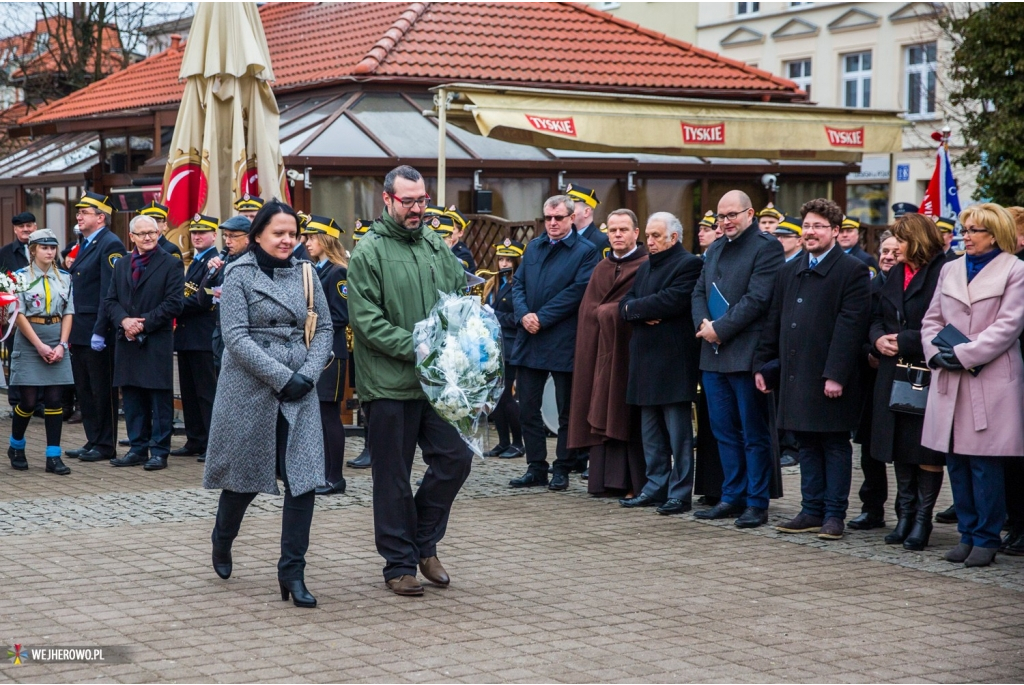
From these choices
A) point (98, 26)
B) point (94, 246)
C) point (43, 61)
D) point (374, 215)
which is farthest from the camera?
point (43, 61)

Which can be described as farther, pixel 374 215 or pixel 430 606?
pixel 374 215

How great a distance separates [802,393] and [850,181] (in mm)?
28343

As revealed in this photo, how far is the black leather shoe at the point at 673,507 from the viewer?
29.3 ft

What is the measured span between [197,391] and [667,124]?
543 centimetres

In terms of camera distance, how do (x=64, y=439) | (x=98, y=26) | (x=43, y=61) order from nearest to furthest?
(x=64, y=439) → (x=98, y=26) → (x=43, y=61)

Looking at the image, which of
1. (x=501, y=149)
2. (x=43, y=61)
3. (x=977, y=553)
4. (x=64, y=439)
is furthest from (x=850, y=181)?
(x=977, y=553)

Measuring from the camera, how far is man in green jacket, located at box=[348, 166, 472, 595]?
21.3 feet

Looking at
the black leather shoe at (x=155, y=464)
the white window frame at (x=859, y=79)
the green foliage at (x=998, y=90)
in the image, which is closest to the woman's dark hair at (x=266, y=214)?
the black leather shoe at (x=155, y=464)

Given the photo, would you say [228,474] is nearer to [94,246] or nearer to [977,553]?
[977,553]

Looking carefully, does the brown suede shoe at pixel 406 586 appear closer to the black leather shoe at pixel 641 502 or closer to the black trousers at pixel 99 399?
the black leather shoe at pixel 641 502

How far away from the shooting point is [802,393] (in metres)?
8.09

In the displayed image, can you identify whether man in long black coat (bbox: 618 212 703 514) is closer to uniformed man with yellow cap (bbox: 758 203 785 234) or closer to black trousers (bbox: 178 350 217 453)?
black trousers (bbox: 178 350 217 453)

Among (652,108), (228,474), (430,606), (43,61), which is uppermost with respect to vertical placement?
(43,61)

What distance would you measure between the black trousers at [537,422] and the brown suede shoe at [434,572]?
3.25m
